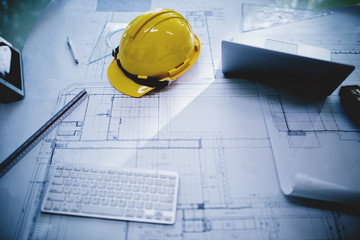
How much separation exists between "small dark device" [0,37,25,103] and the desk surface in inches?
1.5

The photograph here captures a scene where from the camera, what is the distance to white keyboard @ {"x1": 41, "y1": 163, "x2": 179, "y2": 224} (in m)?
0.68

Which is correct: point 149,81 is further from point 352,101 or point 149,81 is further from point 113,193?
point 352,101

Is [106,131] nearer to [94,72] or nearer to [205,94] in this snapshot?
[94,72]

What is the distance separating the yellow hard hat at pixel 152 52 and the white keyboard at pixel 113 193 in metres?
0.39

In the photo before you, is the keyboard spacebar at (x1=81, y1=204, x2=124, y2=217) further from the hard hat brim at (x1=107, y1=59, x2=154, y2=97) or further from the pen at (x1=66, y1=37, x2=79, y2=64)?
the pen at (x1=66, y1=37, x2=79, y2=64)

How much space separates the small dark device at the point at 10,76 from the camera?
865mm

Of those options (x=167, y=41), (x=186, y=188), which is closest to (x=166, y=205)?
(x=186, y=188)

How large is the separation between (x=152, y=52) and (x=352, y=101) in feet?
2.89

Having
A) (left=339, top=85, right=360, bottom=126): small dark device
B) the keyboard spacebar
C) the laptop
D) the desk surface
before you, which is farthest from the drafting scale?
(left=339, top=85, right=360, bottom=126): small dark device

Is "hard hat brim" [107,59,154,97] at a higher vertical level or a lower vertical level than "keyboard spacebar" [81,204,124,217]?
higher

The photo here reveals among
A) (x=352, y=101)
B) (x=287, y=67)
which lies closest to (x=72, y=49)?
(x=287, y=67)

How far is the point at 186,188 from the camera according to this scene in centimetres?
74

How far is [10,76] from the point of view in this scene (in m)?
0.90

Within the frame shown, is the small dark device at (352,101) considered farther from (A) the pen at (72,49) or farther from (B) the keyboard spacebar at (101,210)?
(A) the pen at (72,49)
